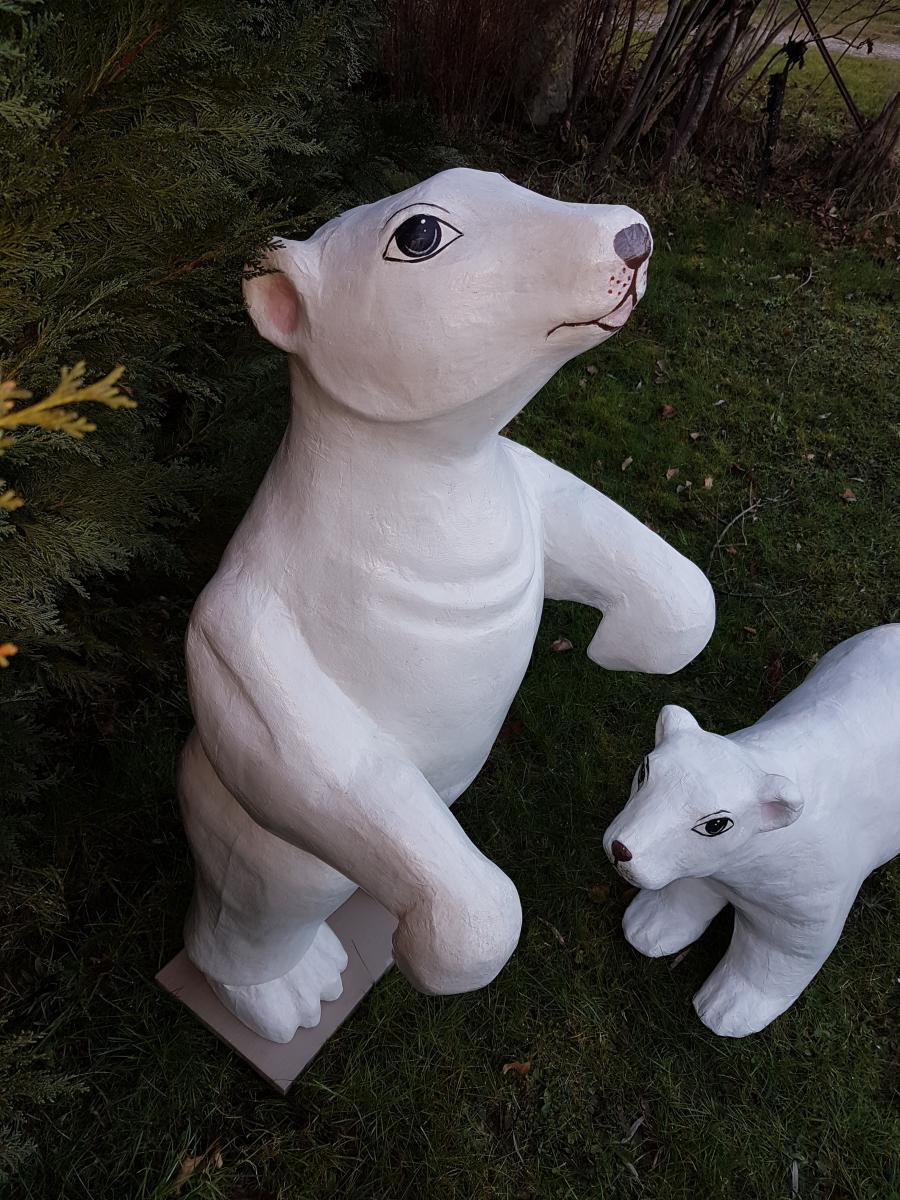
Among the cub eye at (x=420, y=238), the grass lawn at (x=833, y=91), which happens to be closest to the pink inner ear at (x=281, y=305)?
the cub eye at (x=420, y=238)

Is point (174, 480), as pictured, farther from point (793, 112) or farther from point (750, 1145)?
point (793, 112)

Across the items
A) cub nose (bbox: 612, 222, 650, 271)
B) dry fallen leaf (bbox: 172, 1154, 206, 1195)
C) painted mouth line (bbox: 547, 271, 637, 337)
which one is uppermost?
cub nose (bbox: 612, 222, 650, 271)

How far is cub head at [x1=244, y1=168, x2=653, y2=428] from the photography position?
1.06 m

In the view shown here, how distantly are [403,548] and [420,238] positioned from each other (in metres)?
0.40

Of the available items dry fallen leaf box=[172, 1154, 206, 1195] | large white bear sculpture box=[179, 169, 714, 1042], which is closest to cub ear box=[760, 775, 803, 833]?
large white bear sculpture box=[179, 169, 714, 1042]

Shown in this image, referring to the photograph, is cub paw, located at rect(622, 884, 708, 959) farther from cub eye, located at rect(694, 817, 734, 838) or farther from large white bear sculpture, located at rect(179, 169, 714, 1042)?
large white bear sculpture, located at rect(179, 169, 714, 1042)

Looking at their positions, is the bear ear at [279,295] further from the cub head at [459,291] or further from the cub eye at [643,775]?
the cub eye at [643,775]

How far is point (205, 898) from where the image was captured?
72.6 inches

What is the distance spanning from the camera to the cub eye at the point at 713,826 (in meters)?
1.77

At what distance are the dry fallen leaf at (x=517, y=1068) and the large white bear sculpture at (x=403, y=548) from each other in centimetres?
105

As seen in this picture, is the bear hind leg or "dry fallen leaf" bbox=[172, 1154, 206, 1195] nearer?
the bear hind leg

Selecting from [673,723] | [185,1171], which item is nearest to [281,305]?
[673,723]

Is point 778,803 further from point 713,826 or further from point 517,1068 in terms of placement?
point 517,1068

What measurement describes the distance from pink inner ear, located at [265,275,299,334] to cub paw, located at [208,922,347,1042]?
4.56ft
